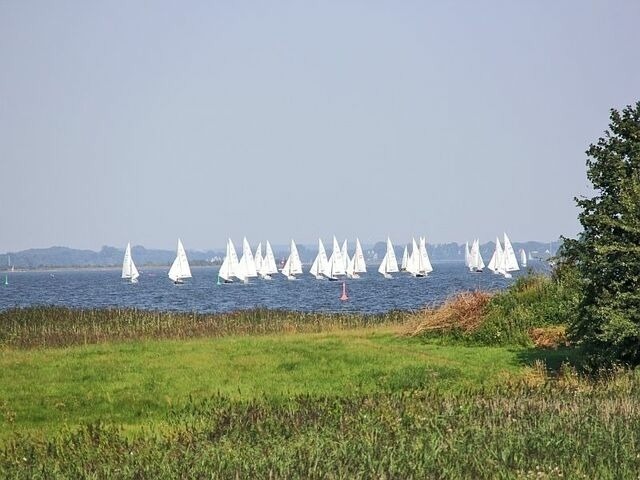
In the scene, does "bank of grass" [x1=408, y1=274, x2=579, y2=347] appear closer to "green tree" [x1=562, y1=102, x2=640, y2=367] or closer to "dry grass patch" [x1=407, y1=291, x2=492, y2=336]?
"dry grass patch" [x1=407, y1=291, x2=492, y2=336]

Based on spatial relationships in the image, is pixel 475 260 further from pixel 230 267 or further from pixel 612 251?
pixel 612 251

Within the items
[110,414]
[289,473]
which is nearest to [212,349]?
[110,414]

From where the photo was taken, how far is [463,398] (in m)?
16.0

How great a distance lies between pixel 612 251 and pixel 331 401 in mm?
7425

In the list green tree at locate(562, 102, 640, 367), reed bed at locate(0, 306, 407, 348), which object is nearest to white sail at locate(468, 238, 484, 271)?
reed bed at locate(0, 306, 407, 348)

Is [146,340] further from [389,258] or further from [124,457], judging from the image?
[389,258]

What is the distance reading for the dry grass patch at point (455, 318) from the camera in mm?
33719

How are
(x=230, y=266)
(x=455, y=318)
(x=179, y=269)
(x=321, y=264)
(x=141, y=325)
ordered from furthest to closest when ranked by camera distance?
(x=321, y=264), (x=230, y=266), (x=179, y=269), (x=141, y=325), (x=455, y=318)

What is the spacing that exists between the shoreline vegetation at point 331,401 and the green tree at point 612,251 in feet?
2.82

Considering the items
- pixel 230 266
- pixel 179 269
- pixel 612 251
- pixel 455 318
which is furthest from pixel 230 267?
pixel 612 251

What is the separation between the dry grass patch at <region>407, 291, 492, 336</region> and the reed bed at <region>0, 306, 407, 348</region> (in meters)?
5.14

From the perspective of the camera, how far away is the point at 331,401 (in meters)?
16.6

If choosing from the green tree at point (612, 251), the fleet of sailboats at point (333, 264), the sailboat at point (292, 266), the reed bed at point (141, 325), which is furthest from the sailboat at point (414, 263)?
the green tree at point (612, 251)

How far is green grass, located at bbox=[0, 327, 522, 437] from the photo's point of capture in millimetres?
19969
